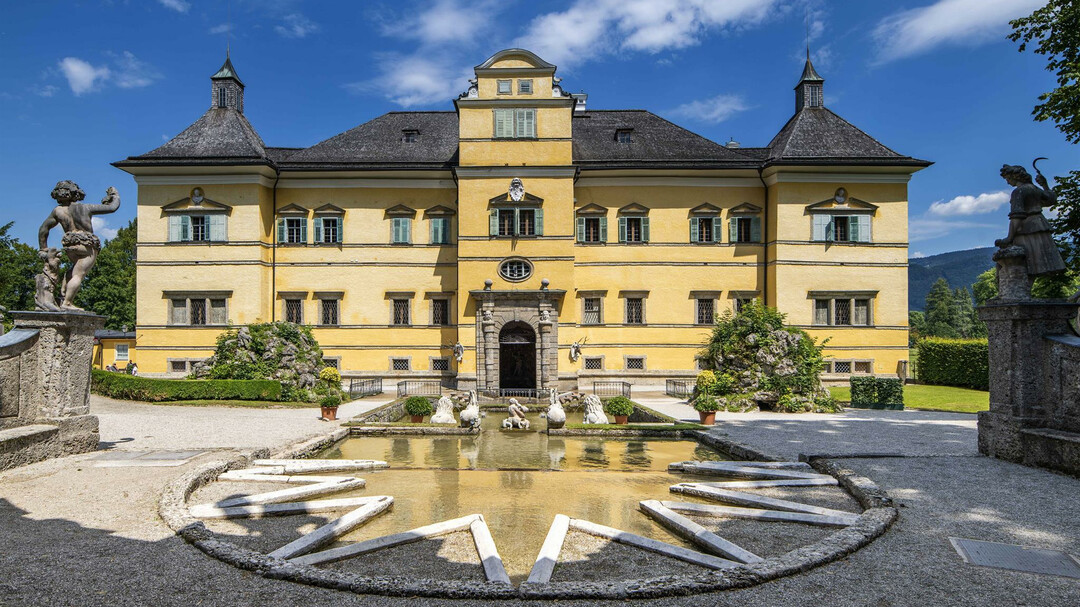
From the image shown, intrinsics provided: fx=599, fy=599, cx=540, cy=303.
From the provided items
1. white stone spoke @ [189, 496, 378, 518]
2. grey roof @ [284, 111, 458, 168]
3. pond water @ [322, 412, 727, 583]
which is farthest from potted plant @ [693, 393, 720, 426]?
grey roof @ [284, 111, 458, 168]

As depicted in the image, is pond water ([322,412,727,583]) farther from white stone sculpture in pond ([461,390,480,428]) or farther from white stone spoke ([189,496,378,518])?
white stone spoke ([189,496,378,518])

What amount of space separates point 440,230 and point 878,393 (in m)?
20.9

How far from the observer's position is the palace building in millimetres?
28969

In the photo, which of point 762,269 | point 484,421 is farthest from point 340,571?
point 762,269

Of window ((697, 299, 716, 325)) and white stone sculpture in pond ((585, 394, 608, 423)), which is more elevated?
window ((697, 299, 716, 325))

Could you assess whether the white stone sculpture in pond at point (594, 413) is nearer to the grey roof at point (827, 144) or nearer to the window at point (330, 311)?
the window at point (330, 311)

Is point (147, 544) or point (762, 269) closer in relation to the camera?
point (147, 544)

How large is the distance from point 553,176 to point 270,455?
2035 cm

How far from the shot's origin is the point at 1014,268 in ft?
34.0

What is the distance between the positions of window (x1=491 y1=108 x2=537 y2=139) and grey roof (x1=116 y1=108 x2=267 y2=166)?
11584 millimetres

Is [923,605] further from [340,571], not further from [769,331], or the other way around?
[769,331]

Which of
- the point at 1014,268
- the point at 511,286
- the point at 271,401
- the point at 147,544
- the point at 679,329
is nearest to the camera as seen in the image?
the point at 147,544

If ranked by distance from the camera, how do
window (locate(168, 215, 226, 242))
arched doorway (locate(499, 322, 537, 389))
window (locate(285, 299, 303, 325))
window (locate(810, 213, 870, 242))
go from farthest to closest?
window (locate(285, 299, 303, 325)) → window (locate(810, 213, 870, 242)) → window (locate(168, 215, 226, 242)) → arched doorway (locate(499, 322, 537, 389))

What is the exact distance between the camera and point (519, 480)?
1038 cm
